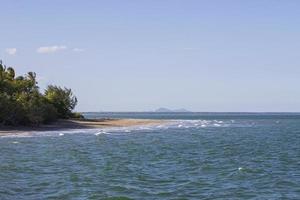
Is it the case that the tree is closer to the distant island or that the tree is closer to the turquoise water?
the distant island

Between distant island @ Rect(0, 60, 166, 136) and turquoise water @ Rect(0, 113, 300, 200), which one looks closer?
turquoise water @ Rect(0, 113, 300, 200)

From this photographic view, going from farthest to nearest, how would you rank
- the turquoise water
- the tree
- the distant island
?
the tree, the distant island, the turquoise water

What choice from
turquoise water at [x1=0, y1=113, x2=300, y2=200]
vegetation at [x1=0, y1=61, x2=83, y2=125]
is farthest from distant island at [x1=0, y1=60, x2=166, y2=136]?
turquoise water at [x1=0, y1=113, x2=300, y2=200]

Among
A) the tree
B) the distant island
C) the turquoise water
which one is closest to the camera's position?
the turquoise water

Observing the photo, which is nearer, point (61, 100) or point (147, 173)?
point (147, 173)

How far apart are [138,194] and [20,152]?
2372cm

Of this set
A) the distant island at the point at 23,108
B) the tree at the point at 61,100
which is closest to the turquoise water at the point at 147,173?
the distant island at the point at 23,108

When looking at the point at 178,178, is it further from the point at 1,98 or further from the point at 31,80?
the point at 31,80

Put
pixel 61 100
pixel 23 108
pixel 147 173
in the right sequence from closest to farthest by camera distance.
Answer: pixel 147 173 → pixel 23 108 → pixel 61 100

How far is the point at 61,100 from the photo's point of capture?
120 m

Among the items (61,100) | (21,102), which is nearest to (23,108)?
(21,102)

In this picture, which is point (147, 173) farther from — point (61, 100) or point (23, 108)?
point (61, 100)

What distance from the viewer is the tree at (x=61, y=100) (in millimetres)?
117963

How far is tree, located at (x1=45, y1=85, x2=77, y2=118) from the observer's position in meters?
118
